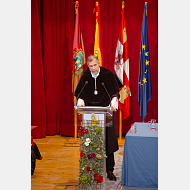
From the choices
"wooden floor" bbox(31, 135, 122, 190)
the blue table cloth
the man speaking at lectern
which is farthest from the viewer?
"wooden floor" bbox(31, 135, 122, 190)

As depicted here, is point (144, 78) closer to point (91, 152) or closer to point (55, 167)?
point (55, 167)

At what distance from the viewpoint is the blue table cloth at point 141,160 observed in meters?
3.01

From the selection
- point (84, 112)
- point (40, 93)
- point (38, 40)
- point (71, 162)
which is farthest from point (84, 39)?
point (84, 112)

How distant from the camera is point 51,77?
242 inches

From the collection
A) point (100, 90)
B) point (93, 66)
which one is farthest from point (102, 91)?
point (93, 66)

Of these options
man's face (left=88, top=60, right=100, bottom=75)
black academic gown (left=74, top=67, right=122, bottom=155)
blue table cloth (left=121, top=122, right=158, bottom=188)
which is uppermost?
man's face (left=88, top=60, right=100, bottom=75)

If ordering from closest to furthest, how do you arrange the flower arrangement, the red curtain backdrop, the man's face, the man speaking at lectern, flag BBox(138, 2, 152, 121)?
the flower arrangement → the man's face → the man speaking at lectern → flag BBox(138, 2, 152, 121) → the red curtain backdrop

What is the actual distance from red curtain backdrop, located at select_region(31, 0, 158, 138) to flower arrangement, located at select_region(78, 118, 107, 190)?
3.14m

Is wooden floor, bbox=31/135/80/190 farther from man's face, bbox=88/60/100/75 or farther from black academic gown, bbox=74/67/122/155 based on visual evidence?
man's face, bbox=88/60/100/75

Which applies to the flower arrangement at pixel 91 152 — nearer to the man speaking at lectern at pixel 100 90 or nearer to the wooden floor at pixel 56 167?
the man speaking at lectern at pixel 100 90

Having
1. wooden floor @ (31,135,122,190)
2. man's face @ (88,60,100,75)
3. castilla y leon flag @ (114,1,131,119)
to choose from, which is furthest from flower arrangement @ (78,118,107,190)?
castilla y leon flag @ (114,1,131,119)

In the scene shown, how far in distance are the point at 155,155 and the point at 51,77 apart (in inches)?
151

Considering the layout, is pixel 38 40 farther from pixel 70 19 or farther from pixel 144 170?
pixel 144 170

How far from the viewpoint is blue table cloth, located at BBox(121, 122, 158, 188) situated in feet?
9.88
